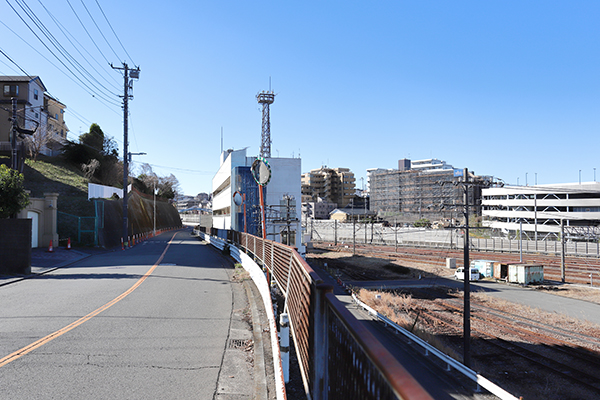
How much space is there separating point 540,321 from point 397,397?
82.9ft

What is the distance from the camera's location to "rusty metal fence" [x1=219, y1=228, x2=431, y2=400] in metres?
1.62

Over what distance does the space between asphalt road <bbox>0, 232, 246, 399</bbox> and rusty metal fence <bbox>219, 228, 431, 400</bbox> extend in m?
2.11

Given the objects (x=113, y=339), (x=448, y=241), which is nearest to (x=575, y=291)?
(x=448, y=241)

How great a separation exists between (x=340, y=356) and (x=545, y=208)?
8321 centimetres

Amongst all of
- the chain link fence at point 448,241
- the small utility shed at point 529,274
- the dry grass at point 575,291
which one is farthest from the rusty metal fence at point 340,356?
the chain link fence at point 448,241

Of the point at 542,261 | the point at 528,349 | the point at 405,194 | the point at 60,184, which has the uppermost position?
the point at 405,194

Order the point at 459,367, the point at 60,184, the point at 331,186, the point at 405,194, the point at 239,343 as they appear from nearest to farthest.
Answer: the point at 239,343 → the point at 459,367 → the point at 60,184 → the point at 405,194 → the point at 331,186

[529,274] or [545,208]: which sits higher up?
[545,208]

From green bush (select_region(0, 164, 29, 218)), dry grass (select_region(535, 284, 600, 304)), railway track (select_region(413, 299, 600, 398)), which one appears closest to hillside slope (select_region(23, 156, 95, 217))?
green bush (select_region(0, 164, 29, 218))

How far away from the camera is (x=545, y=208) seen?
7269 cm

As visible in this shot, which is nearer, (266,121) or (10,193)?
(10,193)

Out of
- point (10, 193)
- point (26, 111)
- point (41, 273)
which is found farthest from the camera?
point (26, 111)

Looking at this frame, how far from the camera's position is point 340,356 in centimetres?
277

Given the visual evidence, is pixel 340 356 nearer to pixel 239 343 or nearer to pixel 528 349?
pixel 239 343
